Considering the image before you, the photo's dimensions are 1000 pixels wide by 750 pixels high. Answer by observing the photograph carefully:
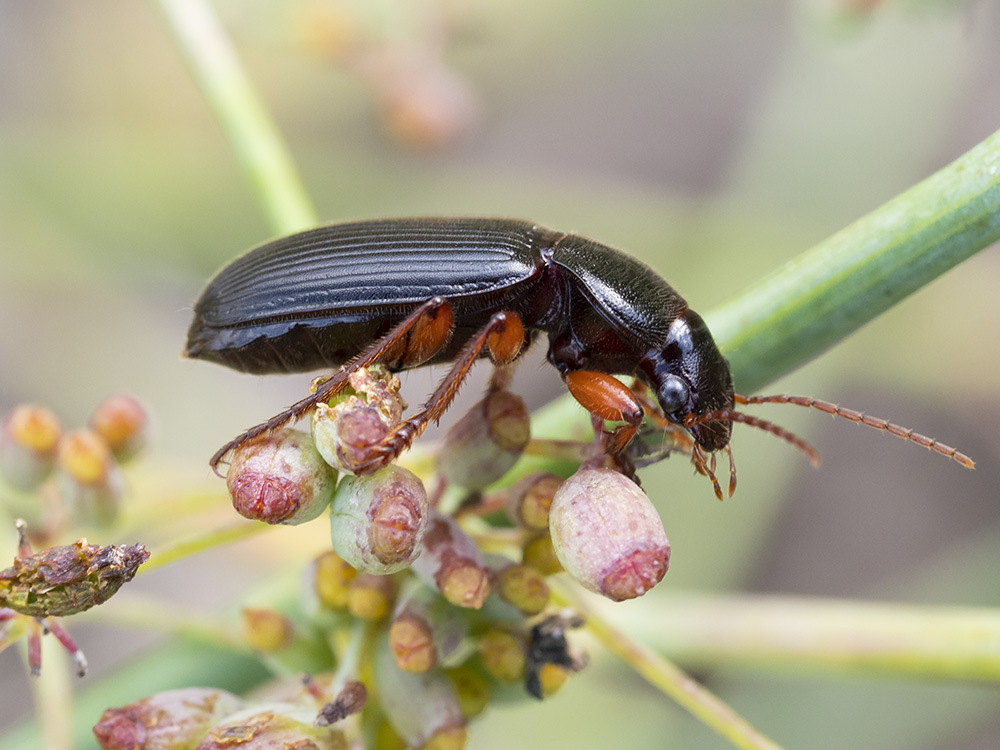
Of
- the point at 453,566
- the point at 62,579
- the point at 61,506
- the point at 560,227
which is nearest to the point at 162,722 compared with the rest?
the point at 62,579

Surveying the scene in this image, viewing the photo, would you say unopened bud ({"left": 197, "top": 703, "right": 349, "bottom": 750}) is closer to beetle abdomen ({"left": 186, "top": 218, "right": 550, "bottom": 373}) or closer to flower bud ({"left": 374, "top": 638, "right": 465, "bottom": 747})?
flower bud ({"left": 374, "top": 638, "right": 465, "bottom": 747})

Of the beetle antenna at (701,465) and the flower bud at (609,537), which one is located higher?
the flower bud at (609,537)

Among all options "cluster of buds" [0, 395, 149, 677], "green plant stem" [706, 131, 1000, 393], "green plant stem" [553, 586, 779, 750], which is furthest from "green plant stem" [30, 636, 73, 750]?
"green plant stem" [706, 131, 1000, 393]

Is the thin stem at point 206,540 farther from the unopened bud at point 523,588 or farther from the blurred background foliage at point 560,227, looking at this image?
the blurred background foliage at point 560,227

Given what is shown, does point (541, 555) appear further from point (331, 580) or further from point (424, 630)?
point (331, 580)

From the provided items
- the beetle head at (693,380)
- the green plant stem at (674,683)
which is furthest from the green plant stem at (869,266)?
the green plant stem at (674,683)

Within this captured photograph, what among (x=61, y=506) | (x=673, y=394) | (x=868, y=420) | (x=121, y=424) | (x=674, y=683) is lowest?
(x=674, y=683)
